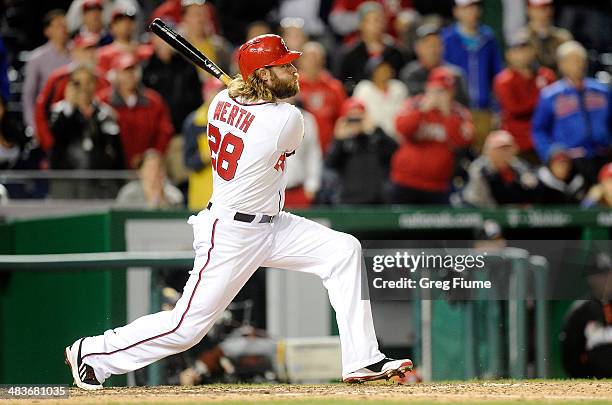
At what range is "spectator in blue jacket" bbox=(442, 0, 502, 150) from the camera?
43.0 ft

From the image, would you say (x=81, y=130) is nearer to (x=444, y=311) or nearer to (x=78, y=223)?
(x=78, y=223)

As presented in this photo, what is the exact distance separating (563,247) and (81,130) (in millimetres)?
3942

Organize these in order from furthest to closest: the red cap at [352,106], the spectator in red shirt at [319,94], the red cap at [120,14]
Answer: the red cap at [120,14], the spectator in red shirt at [319,94], the red cap at [352,106]

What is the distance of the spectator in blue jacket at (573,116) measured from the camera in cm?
1241

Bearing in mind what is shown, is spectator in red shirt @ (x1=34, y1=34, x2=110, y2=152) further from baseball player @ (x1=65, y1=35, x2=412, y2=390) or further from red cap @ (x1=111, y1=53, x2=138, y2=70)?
baseball player @ (x1=65, y1=35, x2=412, y2=390)

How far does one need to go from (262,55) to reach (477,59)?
6694mm

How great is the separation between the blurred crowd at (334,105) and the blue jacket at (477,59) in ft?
0.04

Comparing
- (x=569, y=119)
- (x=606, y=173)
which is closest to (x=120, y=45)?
(x=569, y=119)

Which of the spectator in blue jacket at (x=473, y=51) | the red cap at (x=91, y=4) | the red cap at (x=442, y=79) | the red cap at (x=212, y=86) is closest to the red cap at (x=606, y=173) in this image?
the red cap at (x=442, y=79)

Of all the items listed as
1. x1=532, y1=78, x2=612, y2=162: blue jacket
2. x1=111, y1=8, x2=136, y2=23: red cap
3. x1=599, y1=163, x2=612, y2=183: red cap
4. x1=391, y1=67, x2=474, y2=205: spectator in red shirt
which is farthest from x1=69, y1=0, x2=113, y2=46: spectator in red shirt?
x1=599, y1=163, x2=612, y2=183: red cap

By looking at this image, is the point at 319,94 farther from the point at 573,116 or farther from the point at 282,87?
the point at 282,87

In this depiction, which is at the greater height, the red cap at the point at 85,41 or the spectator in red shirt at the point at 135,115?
the red cap at the point at 85,41

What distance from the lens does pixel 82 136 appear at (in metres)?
11.2

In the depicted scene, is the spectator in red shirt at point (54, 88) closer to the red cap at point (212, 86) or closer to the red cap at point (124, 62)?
the red cap at point (124, 62)
